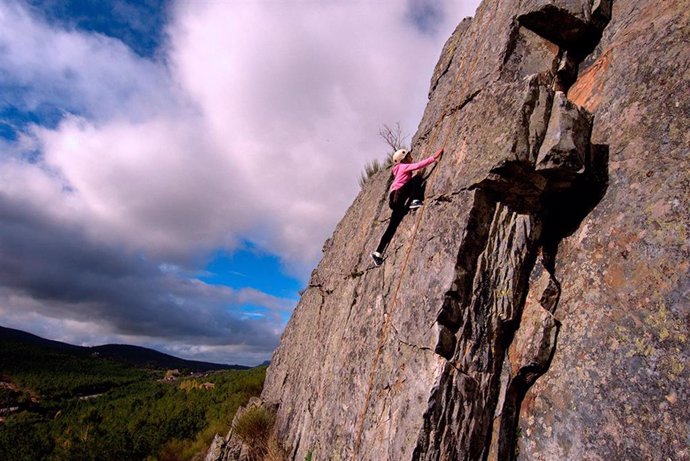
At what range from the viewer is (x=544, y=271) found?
5.83 metres

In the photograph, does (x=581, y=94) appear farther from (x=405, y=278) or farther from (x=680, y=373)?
(x=680, y=373)

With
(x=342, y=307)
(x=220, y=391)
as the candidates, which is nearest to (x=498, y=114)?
(x=342, y=307)

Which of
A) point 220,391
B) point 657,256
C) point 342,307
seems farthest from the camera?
point 220,391

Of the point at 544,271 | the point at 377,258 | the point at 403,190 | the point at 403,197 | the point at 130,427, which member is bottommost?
the point at 130,427

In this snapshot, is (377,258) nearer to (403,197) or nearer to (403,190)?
(403,197)

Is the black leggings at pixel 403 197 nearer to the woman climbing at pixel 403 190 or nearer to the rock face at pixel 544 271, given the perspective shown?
the woman climbing at pixel 403 190

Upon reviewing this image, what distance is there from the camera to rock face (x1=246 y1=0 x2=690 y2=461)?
4586 mm

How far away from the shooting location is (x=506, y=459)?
5051 millimetres

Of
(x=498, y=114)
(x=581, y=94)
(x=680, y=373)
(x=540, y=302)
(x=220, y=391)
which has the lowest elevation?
(x=220, y=391)

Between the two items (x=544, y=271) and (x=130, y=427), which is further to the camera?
(x=130, y=427)

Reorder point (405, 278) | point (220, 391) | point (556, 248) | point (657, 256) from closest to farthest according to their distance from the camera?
point (657, 256), point (556, 248), point (405, 278), point (220, 391)

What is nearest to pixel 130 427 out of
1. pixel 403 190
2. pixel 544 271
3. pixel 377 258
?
pixel 377 258

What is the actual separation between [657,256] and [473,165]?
9.21ft

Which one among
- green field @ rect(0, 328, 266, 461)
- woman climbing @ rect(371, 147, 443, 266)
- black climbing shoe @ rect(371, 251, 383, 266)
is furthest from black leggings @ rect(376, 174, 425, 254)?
green field @ rect(0, 328, 266, 461)
